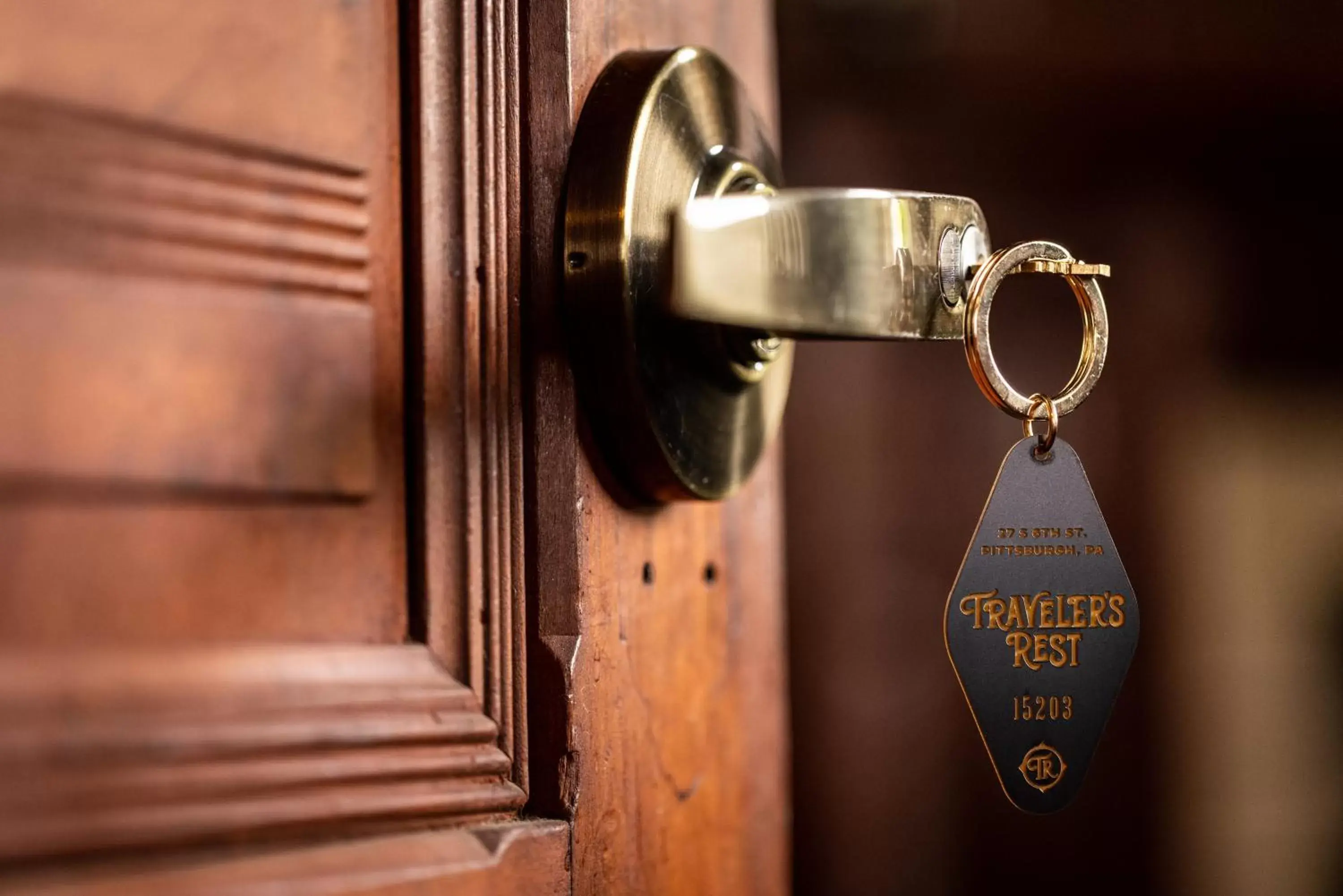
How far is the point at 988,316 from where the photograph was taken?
0.44 metres

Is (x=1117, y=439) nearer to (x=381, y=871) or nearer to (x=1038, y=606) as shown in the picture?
(x=1038, y=606)

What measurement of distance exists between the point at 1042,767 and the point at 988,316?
0.52 feet

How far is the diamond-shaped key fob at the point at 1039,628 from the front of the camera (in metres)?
0.42

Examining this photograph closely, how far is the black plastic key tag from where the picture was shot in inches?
16.7

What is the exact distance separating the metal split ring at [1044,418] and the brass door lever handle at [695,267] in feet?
0.13

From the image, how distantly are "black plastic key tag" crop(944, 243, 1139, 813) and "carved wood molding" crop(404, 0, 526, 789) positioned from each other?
0.15m

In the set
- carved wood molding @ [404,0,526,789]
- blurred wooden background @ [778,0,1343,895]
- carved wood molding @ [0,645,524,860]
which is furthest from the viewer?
blurred wooden background @ [778,0,1343,895]

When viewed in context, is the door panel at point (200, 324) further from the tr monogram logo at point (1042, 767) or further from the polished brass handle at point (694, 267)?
the tr monogram logo at point (1042, 767)

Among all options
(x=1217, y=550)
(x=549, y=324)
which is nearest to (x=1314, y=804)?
(x=1217, y=550)

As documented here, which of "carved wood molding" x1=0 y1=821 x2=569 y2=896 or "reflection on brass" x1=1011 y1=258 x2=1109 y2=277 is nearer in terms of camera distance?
"carved wood molding" x1=0 y1=821 x2=569 y2=896

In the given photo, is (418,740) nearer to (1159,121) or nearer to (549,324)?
(549,324)

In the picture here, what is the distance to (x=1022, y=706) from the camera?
0.42 m

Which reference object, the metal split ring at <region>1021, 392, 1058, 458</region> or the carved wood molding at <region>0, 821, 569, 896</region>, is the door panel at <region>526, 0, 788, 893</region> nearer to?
the carved wood molding at <region>0, 821, 569, 896</region>

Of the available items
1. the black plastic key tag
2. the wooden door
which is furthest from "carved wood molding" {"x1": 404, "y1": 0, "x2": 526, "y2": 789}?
the black plastic key tag
